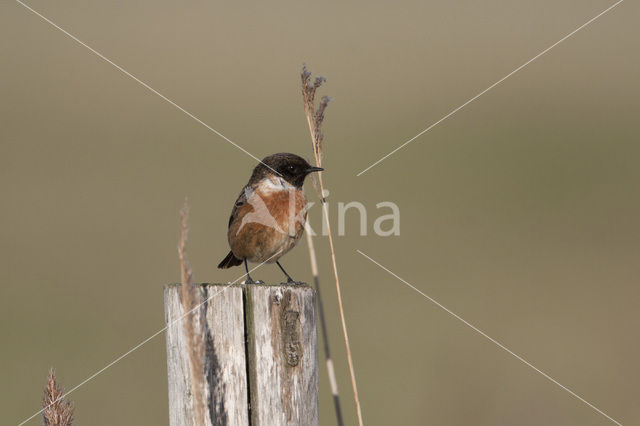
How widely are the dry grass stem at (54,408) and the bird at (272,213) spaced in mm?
2427

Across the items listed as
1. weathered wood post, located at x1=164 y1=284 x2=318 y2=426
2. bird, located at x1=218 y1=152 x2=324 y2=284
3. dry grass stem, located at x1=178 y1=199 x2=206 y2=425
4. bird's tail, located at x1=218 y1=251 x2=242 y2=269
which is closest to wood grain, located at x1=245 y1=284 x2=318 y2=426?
weathered wood post, located at x1=164 y1=284 x2=318 y2=426

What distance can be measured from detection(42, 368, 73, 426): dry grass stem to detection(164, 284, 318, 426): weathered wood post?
0.50 meters

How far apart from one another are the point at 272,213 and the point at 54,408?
267 cm

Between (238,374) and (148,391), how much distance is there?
5537 mm

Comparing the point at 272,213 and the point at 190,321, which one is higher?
the point at 272,213

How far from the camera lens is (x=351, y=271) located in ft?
38.9

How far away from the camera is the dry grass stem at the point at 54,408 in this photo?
111 inches

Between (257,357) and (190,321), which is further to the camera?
(257,357)

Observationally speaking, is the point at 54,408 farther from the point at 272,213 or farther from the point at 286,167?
the point at 286,167

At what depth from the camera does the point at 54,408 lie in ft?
9.30

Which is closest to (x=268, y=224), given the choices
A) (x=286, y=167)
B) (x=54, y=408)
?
(x=286, y=167)

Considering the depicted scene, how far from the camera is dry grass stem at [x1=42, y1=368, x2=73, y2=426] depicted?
282cm

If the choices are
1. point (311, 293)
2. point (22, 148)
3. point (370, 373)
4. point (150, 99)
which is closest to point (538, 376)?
point (370, 373)

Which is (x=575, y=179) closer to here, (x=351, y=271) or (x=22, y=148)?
(x=351, y=271)
